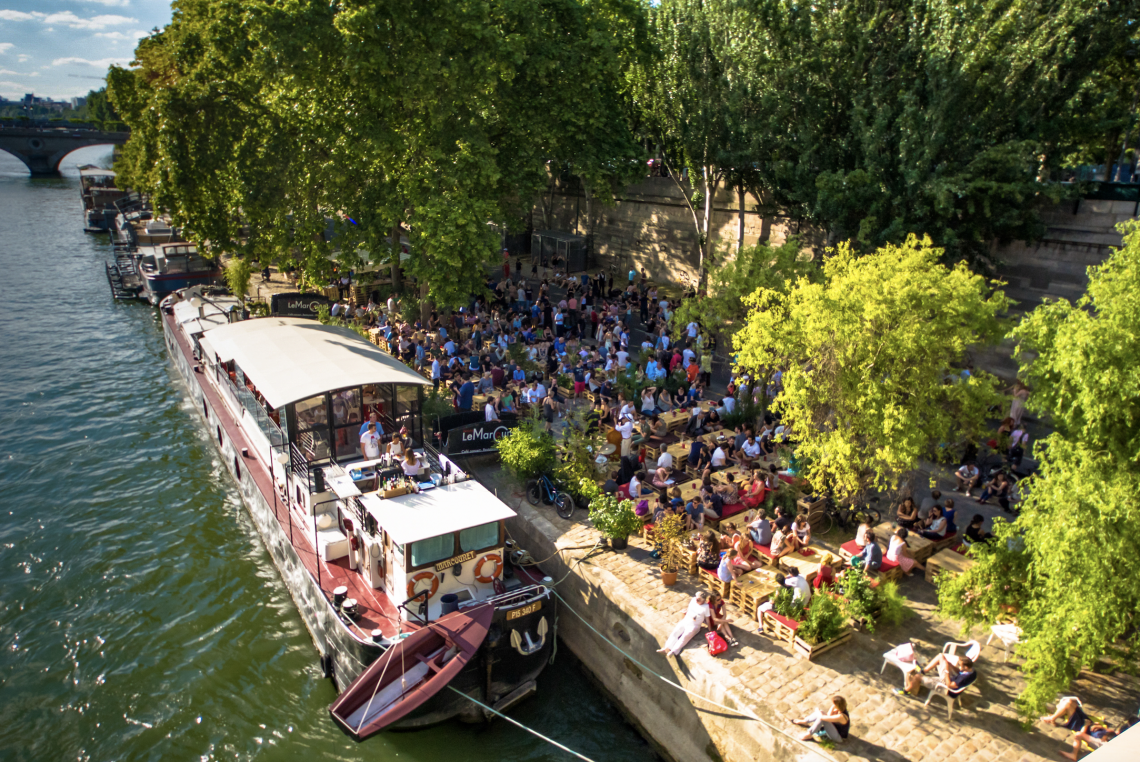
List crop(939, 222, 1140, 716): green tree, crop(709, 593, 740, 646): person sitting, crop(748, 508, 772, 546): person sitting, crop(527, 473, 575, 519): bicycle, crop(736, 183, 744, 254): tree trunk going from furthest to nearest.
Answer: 1. crop(736, 183, 744, 254): tree trunk
2. crop(527, 473, 575, 519): bicycle
3. crop(748, 508, 772, 546): person sitting
4. crop(709, 593, 740, 646): person sitting
5. crop(939, 222, 1140, 716): green tree

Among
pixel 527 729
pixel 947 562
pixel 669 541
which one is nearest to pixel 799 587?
pixel 669 541

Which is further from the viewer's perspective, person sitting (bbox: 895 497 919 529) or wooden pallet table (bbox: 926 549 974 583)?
person sitting (bbox: 895 497 919 529)

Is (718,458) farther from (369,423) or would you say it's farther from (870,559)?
(369,423)

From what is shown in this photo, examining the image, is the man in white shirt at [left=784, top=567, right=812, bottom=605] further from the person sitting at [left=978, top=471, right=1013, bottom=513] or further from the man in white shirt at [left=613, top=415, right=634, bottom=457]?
the person sitting at [left=978, top=471, right=1013, bottom=513]

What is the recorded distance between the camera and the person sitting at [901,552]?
13.2 m

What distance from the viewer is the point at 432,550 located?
12297 millimetres

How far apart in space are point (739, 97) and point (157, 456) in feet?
70.1

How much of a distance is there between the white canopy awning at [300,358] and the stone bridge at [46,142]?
8764 cm

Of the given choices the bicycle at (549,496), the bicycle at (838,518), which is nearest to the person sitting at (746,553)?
the bicycle at (838,518)

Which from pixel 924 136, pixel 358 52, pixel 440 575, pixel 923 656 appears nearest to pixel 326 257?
pixel 358 52

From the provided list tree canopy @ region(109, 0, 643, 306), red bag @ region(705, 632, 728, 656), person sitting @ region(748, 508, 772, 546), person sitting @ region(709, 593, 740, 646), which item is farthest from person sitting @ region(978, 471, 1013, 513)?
tree canopy @ region(109, 0, 643, 306)

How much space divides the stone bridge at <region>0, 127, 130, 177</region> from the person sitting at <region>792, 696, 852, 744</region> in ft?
335

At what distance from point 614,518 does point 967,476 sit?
8.45 metres

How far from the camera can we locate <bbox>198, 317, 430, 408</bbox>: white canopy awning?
14578 millimetres
